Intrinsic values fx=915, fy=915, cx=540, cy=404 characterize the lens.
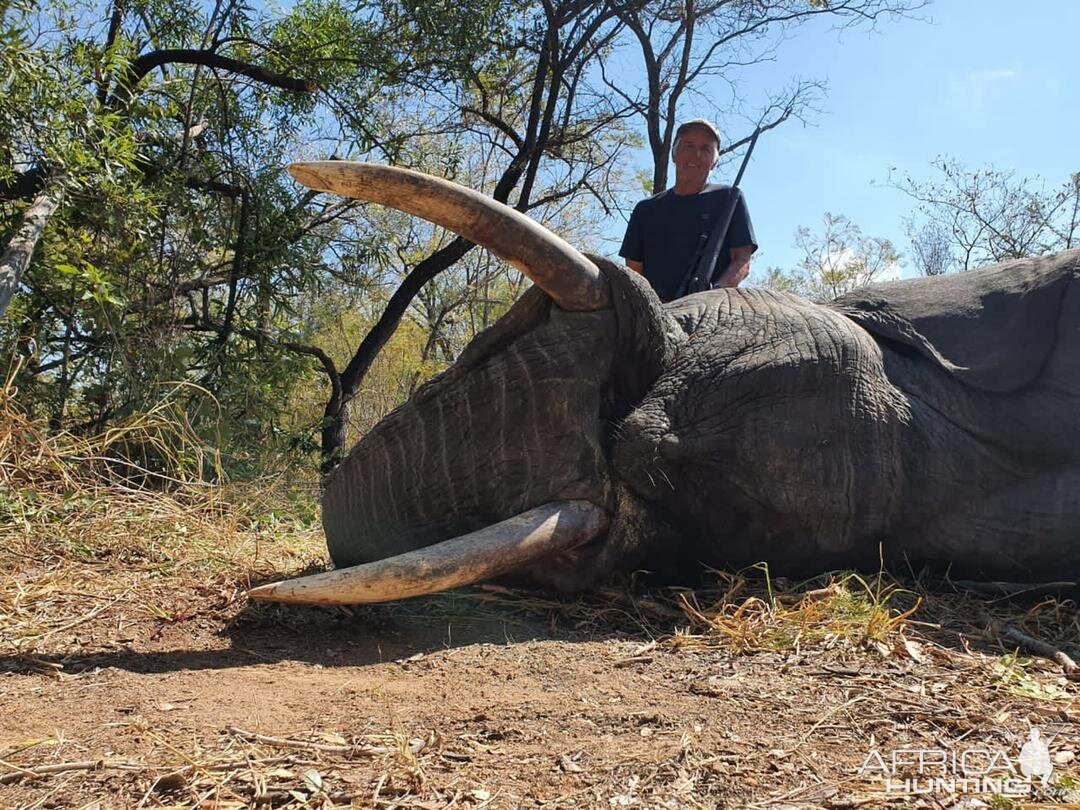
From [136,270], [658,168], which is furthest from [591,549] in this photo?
[658,168]

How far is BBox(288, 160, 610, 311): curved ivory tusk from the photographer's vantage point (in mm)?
2824

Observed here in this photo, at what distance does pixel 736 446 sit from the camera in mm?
3166

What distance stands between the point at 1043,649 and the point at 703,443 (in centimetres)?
119

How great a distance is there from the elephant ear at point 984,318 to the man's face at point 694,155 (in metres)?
1.55

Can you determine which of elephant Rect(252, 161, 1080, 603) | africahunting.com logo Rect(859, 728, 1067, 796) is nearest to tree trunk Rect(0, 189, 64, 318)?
elephant Rect(252, 161, 1080, 603)

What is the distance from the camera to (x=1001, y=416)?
3.48 meters

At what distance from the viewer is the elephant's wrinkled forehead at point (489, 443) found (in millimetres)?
3115

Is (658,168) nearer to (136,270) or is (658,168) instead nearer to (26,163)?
(136,270)

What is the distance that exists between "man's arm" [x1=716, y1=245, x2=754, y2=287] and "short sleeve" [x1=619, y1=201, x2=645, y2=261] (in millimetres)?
537

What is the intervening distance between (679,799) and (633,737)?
Answer: 0.29 m

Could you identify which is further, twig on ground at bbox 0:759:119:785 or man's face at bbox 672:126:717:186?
man's face at bbox 672:126:717:186

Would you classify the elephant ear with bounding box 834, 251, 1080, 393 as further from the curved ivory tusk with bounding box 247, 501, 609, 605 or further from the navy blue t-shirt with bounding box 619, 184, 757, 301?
the curved ivory tusk with bounding box 247, 501, 609, 605

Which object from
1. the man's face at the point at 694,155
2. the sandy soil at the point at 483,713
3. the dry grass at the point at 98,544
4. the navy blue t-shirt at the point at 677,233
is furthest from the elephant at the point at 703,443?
the man's face at the point at 694,155

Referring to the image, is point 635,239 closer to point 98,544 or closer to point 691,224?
point 691,224
